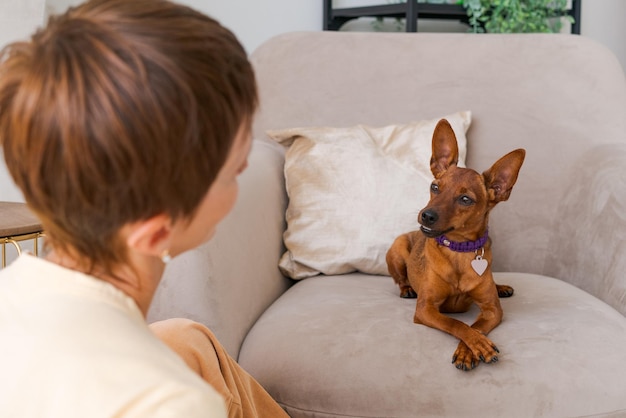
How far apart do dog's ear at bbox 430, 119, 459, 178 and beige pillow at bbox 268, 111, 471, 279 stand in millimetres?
266

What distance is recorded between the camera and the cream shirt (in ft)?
2.08

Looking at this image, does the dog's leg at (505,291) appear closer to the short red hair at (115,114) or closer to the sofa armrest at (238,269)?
the sofa armrest at (238,269)

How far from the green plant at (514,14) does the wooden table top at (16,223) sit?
8.24 ft

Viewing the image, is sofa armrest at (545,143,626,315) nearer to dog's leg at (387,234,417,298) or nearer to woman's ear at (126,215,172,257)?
dog's leg at (387,234,417,298)

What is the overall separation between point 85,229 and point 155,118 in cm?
13

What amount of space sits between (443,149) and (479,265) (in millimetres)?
257

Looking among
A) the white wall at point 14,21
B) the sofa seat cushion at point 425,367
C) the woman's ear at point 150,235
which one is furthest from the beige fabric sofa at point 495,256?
the white wall at point 14,21

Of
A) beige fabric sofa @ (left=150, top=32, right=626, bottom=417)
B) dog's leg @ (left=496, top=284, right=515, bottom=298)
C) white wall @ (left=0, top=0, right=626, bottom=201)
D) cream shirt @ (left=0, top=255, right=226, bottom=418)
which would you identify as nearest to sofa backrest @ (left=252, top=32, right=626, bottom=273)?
beige fabric sofa @ (left=150, top=32, right=626, bottom=417)

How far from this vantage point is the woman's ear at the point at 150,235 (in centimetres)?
73

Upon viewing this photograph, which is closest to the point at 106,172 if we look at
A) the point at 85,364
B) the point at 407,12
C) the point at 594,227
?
the point at 85,364

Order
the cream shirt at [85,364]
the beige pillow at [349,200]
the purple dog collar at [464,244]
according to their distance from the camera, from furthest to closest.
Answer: the beige pillow at [349,200] → the purple dog collar at [464,244] → the cream shirt at [85,364]

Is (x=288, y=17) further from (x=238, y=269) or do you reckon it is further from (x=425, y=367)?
(x=425, y=367)

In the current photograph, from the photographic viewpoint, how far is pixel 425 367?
135 centimetres

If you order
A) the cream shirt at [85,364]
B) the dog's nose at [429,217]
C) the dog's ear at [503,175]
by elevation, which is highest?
the cream shirt at [85,364]
